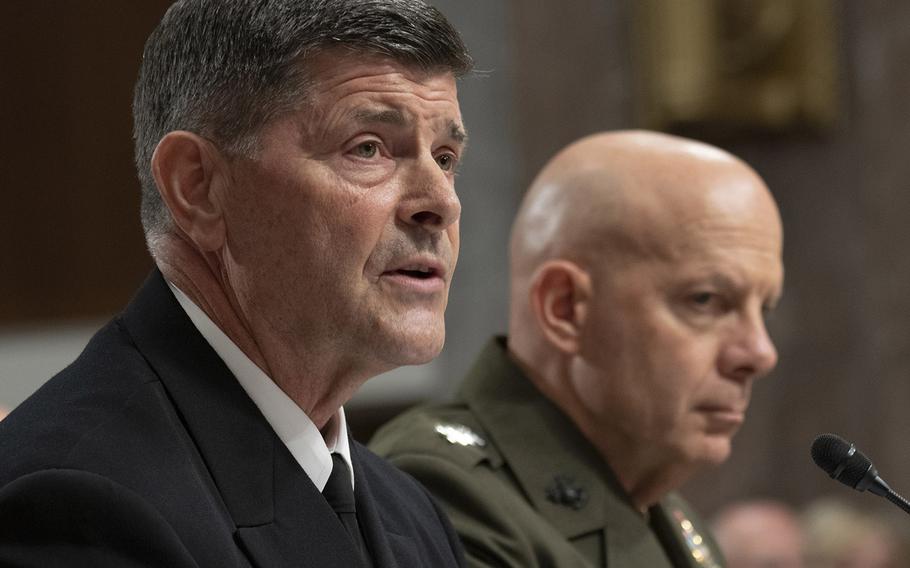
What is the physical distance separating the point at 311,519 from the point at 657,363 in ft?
4.09

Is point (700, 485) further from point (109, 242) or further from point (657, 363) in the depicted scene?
point (657, 363)

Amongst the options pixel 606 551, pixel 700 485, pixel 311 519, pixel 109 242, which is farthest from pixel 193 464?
pixel 700 485

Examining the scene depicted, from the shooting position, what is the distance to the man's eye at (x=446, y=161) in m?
2.14

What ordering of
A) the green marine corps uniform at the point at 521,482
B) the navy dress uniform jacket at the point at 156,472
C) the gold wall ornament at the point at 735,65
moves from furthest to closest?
1. the gold wall ornament at the point at 735,65
2. the green marine corps uniform at the point at 521,482
3. the navy dress uniform jacket at the point at 156,472

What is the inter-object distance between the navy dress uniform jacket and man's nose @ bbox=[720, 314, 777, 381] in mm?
1122

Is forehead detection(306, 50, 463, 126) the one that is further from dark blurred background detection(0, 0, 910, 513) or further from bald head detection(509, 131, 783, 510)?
dark blurred background detection(0, 0, 910, 513)

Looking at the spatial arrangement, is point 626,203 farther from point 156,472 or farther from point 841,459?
point 156,472

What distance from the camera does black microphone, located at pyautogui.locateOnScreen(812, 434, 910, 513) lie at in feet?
→ 7.36

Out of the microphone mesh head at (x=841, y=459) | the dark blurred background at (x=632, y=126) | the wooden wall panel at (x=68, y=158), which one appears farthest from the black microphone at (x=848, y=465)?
Result: the wooden wall panel at (x=68, y=158)

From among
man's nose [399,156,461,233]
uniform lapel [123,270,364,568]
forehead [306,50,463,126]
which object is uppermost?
forehead [306,50,463,126]

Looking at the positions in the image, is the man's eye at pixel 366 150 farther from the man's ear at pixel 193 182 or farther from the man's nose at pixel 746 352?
the man's nose at pixel 746 352

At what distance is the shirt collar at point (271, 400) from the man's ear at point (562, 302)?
1.14 m

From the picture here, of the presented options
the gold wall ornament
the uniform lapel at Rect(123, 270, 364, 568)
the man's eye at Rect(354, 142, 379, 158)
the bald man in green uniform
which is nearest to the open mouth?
the man's eye at Rect(354, 142, 379, 158)

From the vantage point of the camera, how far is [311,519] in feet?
6.26
